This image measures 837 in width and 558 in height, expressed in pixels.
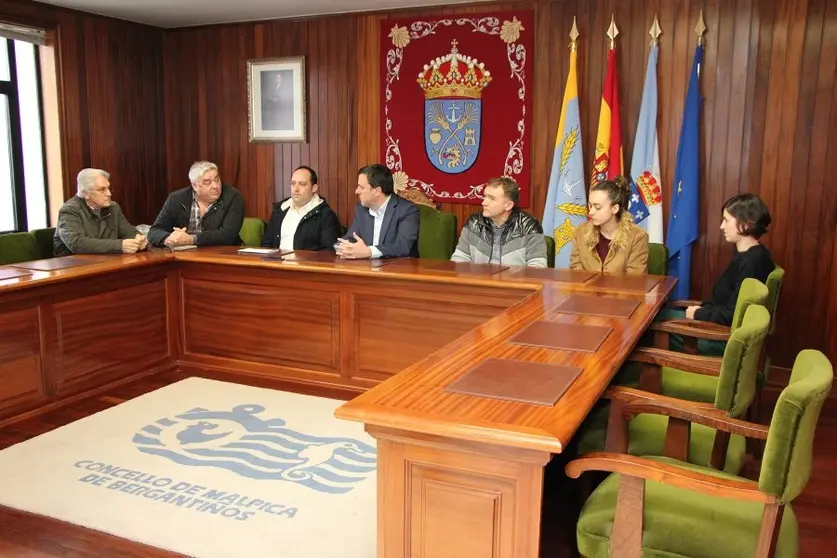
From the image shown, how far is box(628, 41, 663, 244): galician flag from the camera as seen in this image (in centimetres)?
457

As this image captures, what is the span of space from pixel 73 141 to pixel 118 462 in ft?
10.1

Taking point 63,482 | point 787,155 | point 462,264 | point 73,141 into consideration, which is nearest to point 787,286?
point 787,155

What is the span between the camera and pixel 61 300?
3.63 meters

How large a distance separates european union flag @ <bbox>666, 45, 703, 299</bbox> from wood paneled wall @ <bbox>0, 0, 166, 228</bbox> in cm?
400

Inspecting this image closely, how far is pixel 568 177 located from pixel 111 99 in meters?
3.42

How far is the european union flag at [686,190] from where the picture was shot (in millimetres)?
Result: 4445

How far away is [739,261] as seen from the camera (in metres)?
3.35

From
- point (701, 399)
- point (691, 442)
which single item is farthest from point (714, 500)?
point (701, 399)

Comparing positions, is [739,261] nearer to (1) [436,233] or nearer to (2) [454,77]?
(1) [436,233]

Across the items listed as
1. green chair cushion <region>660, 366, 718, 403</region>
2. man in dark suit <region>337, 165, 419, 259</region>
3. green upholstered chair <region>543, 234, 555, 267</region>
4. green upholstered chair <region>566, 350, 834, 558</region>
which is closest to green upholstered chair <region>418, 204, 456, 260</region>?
man in dark suit <region>337, 165, 419, 259</region>

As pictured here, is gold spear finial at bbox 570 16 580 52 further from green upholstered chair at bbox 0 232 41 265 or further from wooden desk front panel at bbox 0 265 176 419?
green upholstered chair at bbox 0 232 41 265

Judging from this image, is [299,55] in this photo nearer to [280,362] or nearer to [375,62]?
[375,62]

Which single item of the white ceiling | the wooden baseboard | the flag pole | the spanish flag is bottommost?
the wooden baseboard

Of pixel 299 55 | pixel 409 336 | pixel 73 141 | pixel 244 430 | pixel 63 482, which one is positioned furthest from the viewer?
pixel 299 55
